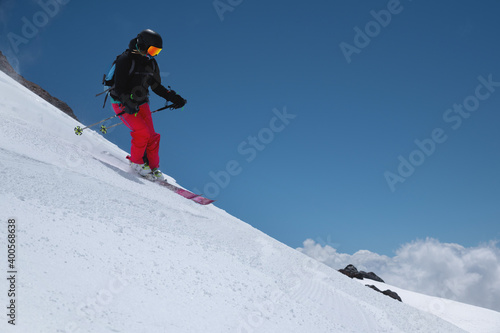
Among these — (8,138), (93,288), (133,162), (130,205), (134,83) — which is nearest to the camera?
(93,288)

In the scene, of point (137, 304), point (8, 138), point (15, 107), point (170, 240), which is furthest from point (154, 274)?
point (15, 107)

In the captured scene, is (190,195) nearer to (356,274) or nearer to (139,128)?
(139,128)

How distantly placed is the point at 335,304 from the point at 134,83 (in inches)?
210

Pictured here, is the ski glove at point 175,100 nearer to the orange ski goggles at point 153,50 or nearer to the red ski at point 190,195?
the orange ski goggles at point 153,50

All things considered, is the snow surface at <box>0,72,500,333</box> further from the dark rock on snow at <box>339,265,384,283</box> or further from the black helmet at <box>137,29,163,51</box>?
the dark rock on snow at <box>339,265,384,283</box>

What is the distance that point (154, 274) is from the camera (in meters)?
2.90

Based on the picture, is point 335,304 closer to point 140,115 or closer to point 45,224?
point 45,224

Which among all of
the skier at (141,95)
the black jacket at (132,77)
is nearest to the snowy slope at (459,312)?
the skier at (141,95)

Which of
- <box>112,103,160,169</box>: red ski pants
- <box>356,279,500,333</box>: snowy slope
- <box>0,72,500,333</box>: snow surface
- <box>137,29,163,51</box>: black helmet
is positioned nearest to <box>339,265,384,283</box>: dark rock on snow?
<box>356,279,500,333</box>: snowy slope

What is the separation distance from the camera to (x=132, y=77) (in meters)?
6.80

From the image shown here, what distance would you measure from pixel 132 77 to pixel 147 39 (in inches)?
30.5

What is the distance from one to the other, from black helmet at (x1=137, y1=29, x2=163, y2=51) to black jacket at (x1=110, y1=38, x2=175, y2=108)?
16 centimetres

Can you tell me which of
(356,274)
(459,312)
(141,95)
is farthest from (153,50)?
(356,274)

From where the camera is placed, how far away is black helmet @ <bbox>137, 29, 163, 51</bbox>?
6645 millimetres
